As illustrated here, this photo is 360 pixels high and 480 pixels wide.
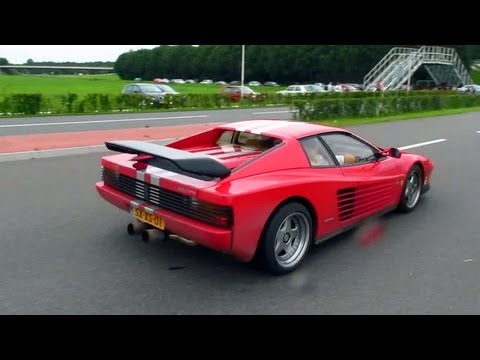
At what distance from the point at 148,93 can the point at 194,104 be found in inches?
107

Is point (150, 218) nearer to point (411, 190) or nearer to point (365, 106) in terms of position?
point (411, 190)

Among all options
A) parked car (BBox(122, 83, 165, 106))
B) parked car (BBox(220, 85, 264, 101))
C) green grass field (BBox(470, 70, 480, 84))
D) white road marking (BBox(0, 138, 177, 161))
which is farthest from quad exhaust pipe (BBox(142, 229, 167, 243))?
green grass field (BBox(470, 70, 480, 84))

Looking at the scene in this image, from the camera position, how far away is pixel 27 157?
8.66 m

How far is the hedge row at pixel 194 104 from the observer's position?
17328mm

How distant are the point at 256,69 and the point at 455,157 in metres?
72.3

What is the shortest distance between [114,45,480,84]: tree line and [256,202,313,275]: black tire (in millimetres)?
47247

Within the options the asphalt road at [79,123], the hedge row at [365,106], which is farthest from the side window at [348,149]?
the hedge row at [365,106]

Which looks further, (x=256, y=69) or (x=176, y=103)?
(x=256, y=69)

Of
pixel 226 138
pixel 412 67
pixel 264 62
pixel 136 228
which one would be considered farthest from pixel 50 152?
pixel 264 62

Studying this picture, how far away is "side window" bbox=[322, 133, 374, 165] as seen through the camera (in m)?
4.64

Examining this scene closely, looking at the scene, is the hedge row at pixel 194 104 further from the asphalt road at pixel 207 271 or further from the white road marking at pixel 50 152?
the asphalt road at pixel 207 271
